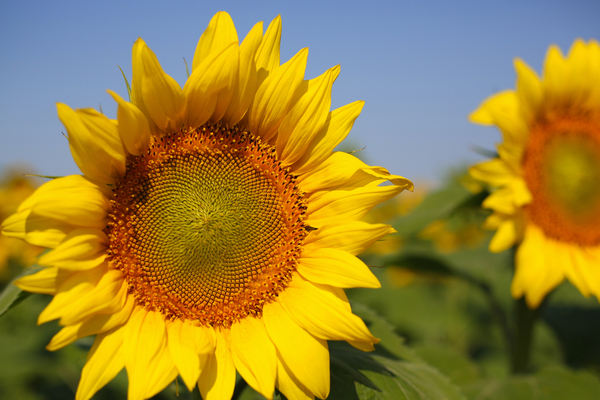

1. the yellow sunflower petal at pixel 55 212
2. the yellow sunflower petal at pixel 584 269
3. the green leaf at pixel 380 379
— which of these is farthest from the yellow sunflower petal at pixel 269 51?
the yellow sunflower petal at pixel 584 269

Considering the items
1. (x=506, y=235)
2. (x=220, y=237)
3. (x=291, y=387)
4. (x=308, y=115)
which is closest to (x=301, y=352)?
(x=291, y=387)

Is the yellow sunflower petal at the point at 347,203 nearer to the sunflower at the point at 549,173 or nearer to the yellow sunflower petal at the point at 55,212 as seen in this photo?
the yellow sunflower petal at the point at 55,212

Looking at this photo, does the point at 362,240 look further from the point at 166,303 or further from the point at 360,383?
the point at 166,303

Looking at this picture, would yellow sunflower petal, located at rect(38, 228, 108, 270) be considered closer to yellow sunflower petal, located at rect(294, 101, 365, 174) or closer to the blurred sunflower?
yellow sunflower petal, located at rect(294, 101, 365, 174)

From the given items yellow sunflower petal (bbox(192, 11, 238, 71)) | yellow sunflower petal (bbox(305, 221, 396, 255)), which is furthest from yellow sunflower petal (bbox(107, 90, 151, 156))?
yellow sunflower petal (bbox(305, 221, 396, 255))

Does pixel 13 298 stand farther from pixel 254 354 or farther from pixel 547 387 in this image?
pixel 547 387
